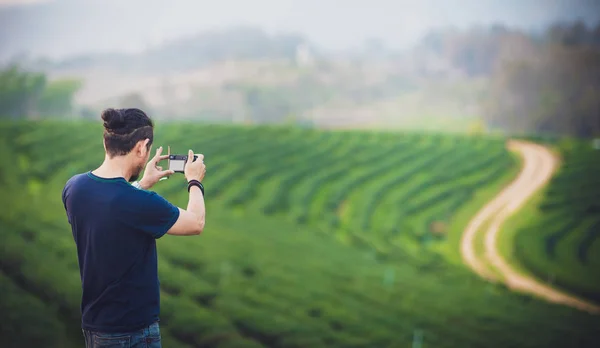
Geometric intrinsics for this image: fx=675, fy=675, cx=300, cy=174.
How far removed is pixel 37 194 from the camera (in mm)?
15219

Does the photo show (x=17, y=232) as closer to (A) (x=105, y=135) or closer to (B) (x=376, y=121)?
(A) (x=105, y=135)

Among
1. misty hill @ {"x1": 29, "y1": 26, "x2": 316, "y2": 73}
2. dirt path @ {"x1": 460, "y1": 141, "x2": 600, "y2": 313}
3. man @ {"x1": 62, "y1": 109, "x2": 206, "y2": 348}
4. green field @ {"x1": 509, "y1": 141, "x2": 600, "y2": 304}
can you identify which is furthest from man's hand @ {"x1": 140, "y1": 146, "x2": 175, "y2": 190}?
misty hill @ {"x1": 29, "y1": 26, "x2": 316, "y2": 73}

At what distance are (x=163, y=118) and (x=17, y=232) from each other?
56.3 feet

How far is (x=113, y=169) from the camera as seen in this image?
226cm

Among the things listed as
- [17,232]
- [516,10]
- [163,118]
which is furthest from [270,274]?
[516,10]

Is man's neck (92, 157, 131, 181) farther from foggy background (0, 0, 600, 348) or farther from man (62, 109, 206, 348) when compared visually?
foggy background (0, 0, 600, 348)

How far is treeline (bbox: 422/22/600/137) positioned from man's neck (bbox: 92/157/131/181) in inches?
1042

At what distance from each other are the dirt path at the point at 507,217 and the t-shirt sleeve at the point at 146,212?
46.4 feet

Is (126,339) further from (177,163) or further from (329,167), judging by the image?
(329,167)

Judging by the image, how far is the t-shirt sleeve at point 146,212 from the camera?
218 centimetres

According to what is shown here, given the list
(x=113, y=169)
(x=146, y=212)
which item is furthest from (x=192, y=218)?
(x=113, y=169)

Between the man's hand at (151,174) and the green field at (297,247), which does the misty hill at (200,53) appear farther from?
the man's hand at (151,174)

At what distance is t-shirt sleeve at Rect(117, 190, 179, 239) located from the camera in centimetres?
218

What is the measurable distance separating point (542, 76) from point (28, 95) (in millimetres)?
20170
